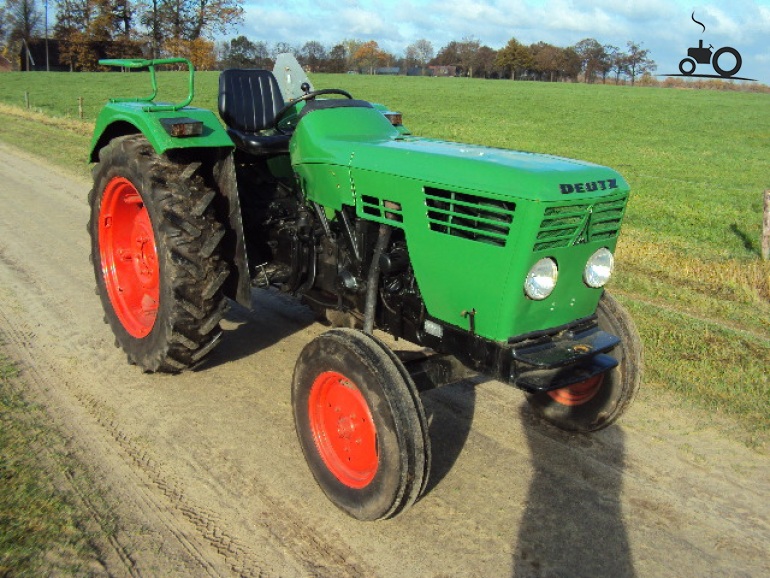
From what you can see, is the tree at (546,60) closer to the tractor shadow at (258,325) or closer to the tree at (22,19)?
the tree at (22,19)

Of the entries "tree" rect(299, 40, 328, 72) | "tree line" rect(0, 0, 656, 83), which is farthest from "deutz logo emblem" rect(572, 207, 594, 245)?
"tree" rect(299, 40, 328, 72)

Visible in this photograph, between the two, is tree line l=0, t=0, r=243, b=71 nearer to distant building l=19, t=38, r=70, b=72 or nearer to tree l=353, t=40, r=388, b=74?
distant building l=19, t=38, r=70, b=72

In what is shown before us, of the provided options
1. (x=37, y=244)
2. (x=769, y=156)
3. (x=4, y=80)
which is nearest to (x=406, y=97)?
(x=769, y=156)

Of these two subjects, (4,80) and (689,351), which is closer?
(689,351)

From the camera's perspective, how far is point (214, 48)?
47688 millimetres

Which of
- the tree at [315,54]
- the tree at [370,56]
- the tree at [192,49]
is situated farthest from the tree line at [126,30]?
the tree at [370,56]

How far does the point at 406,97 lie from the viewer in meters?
37.3

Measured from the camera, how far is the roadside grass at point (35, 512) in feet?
8.29

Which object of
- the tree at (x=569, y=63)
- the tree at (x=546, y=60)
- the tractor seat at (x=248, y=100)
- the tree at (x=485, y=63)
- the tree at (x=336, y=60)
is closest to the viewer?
the tractor seat at (x=248, y=100)

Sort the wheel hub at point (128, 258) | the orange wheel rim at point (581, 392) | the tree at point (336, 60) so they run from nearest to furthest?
the orange wheel rim at point (581, 392), the wheel hub at point (128, 258), the tree at point (336, 60)

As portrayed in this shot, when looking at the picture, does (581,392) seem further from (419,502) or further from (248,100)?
(248,100)

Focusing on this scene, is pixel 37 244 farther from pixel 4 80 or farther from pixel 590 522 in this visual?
pixel 4 80

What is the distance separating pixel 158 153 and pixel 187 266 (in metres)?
0.64

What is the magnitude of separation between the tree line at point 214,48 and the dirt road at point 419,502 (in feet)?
72.5
